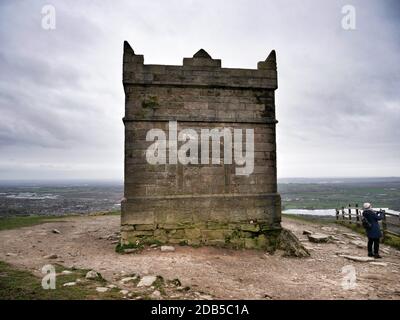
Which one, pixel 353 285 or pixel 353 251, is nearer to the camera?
pixel 353 285

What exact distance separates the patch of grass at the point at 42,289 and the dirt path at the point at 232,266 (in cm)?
55

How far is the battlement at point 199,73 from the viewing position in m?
9.52

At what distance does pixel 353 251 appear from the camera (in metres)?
10.3

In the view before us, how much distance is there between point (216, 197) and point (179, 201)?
124 cm

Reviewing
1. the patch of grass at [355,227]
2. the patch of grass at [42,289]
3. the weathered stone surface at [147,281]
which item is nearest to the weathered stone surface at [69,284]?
the patch of grass at [42,289]

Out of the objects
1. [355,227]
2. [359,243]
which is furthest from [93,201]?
[359,243]

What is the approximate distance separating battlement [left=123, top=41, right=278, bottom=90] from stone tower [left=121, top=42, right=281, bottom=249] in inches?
1.3

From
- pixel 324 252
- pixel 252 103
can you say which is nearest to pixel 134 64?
pixel 252 103

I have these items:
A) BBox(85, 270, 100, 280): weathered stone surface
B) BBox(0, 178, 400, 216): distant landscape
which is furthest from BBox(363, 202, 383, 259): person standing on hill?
BBox(0, 178, 400, 216): distant landscape

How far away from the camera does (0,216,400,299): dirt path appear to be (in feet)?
20.5

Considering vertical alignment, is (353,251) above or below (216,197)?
below

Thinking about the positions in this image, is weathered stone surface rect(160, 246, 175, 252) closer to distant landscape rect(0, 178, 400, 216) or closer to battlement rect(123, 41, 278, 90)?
battlement rect(123, 41, 278, 90)
